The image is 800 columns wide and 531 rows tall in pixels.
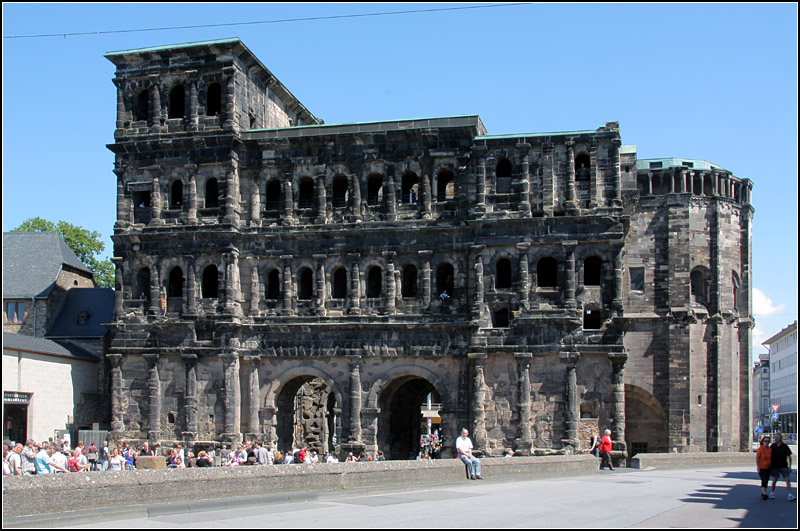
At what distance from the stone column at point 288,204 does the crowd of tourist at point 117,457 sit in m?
9.85

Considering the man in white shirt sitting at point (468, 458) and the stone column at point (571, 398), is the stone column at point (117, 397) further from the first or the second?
the man in white shirt sitting at point (468, 458)

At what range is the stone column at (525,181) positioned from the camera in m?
39.7

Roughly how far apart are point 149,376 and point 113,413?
234 cm

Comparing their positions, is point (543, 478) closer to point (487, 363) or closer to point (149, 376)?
point (487, 363)

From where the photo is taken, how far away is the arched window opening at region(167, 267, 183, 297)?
1690 inches

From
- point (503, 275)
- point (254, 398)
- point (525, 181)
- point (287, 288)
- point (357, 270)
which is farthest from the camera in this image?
point (287, 288)

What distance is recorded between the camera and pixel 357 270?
40.9 meters

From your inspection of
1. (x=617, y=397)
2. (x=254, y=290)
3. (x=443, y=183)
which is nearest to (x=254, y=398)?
(x=254, y=290)

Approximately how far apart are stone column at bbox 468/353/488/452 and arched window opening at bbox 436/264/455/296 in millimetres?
3475

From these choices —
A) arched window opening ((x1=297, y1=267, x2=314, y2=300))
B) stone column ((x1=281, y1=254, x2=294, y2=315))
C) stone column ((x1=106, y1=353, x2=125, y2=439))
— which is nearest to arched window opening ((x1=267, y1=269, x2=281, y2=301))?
stone column ((x1=281, y1=254, x2=294, y2=315))

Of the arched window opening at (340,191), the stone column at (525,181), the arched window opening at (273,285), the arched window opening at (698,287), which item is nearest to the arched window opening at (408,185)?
the arched window opening at (340,191)

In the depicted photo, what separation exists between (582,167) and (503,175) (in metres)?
3.41

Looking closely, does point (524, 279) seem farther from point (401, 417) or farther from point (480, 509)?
point (480, 509)

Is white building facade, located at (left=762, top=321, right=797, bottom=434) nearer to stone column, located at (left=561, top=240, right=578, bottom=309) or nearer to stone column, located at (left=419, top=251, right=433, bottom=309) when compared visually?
stone column, located at (left=561, top=240, right=578, bottom=309)
